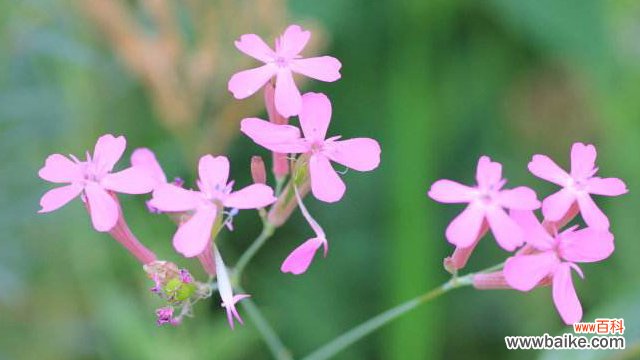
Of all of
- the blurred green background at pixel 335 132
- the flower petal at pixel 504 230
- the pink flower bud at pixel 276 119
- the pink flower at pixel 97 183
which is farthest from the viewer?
the blurred green background at pixel 335 132

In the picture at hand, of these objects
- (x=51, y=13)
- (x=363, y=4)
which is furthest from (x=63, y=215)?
(x=363, y=4)

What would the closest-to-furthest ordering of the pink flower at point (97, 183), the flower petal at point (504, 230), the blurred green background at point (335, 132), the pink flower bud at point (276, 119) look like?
the flower petal at point (504, 230), the pink flower at point (97, 183), the pink flower bud at point (276, 119), the blurred green background at point (335, 132)

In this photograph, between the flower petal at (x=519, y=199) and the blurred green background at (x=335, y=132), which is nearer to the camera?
the flower petal at (x=519, y=199)

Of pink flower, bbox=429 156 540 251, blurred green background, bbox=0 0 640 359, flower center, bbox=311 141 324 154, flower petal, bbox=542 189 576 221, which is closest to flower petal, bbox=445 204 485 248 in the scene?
pink flower, bbox=429 156 540 251

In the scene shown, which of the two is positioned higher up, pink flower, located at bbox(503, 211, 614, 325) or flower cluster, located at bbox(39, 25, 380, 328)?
flower cluster, located at bbox(39, 25, 380, 328)

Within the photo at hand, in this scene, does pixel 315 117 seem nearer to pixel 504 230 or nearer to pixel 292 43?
pixel 292 43

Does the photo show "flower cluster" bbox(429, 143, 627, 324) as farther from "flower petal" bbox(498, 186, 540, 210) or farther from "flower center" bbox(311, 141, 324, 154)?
"flower center" bbox(311, 141, 324, 154)

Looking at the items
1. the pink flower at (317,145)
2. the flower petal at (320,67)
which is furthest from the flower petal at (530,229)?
the flower petal at (320,67)

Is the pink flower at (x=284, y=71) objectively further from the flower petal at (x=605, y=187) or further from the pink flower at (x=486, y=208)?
the flower petal at (x=605, y=187)
